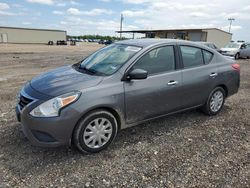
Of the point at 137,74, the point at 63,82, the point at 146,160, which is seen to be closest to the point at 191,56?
the point at 137,74

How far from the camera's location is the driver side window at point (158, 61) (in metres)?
3.61

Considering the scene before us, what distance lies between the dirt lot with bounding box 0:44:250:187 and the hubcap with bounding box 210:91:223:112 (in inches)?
18.7

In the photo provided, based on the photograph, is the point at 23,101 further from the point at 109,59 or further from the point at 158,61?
the point at 158,61

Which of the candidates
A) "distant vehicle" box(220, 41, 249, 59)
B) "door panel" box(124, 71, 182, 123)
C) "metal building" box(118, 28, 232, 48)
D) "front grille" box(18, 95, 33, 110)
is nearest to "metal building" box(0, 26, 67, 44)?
"metal building" box(118, 28, 232, 48)

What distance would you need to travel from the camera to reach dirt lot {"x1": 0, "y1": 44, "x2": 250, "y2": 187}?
8.86ft

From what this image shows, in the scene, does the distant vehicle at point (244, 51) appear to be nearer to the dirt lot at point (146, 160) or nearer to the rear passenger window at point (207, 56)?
the rear passenger window at point (207, 56)

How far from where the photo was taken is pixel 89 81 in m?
3.18

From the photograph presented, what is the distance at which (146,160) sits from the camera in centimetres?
312

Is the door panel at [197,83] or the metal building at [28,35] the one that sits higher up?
the metal building at [28,35]

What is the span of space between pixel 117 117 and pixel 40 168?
1.24 meters

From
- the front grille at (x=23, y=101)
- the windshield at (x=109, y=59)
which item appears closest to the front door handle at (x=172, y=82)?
the windshield at (x=109, y=59)

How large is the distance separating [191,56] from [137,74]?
1516 mm

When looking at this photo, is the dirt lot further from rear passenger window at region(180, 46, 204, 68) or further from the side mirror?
rear passenger window at region(180, 46, 204, 68)

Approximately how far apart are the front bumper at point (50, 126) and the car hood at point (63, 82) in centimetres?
25
